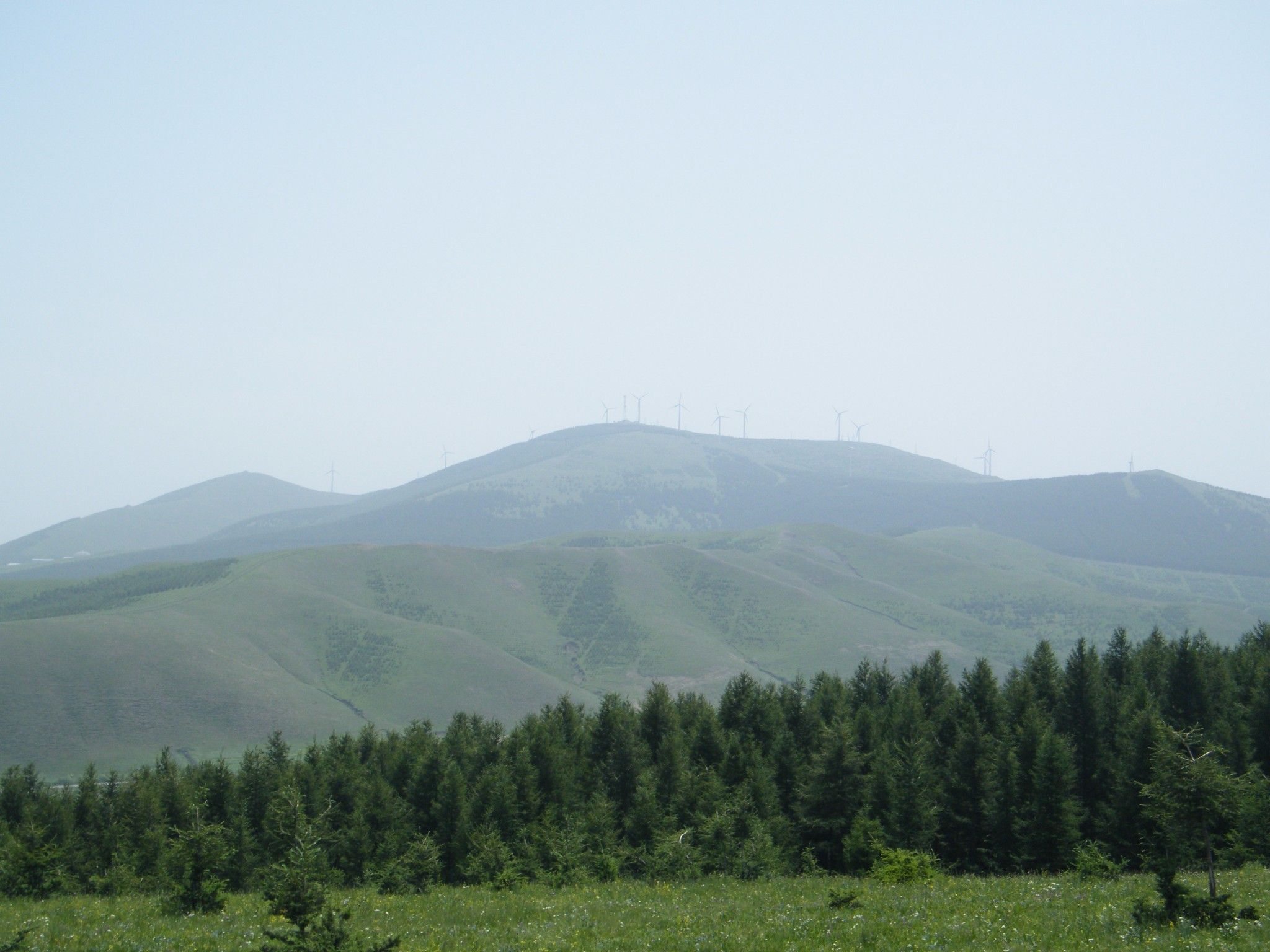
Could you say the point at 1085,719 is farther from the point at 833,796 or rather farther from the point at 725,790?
the point at 725,790

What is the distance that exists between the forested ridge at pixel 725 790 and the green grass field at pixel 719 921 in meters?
7.75

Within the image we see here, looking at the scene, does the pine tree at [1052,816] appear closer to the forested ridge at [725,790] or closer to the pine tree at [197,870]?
the forested ridge at [725,790]

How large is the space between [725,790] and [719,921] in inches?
1332

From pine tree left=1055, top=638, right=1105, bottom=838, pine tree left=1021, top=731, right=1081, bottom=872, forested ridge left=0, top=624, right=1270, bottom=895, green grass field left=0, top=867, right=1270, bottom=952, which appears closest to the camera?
green grass field left=0, top=867, right=1270, bottom=952

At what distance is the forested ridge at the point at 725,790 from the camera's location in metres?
45.6

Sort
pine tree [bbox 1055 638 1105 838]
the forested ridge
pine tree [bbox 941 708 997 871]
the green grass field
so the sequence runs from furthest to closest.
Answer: pine tree [bbox 1055 638 1105 838]
pine tree [bbox 941 708 997 871]
the forested ridge
the green grass field

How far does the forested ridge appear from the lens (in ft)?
150

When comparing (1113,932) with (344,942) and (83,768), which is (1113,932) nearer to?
(344,942)

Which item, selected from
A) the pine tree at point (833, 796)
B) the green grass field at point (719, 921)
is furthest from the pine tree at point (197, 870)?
the pine tree at point (833, 796)

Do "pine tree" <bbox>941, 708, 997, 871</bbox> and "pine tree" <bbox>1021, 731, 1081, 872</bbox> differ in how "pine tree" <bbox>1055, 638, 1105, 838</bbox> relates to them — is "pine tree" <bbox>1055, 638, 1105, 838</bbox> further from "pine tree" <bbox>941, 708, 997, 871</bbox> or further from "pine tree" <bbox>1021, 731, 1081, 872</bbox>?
"pine tree" <bbox>1021, 731, 1081, 872</bbox>

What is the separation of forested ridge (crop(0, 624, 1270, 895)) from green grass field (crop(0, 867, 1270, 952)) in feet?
25.4

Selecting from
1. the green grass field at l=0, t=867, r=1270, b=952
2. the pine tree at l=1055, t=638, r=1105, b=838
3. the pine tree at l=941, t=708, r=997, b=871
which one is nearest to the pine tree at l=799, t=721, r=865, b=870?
the pine tree at l=941, t=708, r=997, b=871

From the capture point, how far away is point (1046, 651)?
84.1 meters

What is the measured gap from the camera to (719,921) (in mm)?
24391
